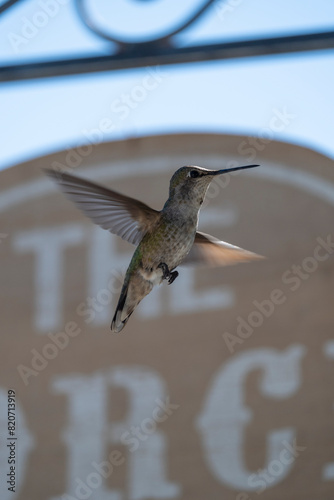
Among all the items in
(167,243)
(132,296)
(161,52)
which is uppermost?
(161,52)

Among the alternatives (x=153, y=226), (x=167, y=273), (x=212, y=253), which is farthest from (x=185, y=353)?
(x=167, y=273)

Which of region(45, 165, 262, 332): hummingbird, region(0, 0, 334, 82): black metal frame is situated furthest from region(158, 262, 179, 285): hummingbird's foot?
region(0, 0, 334, 82): black metal frame

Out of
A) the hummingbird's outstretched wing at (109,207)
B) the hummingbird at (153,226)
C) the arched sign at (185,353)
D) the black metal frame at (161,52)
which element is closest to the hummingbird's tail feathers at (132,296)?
the hummingbird at (153,226)

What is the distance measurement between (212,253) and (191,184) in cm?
34

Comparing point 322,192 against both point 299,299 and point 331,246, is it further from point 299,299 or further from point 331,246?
point 299,299

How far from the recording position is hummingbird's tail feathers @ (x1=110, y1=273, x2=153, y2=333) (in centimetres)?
197

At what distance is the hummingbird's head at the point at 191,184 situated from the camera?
73.3 inches

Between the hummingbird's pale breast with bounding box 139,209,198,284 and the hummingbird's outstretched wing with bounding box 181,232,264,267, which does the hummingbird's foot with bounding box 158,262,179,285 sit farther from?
the hummingbird's outstretched wing with bounding box 181,232,264,267

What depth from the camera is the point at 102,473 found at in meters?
5.77

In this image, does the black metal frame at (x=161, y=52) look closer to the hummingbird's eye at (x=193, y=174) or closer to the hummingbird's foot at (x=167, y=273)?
the hummingbird's eye at (x=193, y=174)

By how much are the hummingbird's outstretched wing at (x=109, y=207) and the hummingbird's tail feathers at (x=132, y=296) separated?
0.13 metres

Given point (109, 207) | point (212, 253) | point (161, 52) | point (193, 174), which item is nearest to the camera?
point (193, 174)

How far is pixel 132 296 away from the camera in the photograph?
2033mm

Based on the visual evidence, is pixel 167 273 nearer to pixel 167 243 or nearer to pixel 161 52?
pixel 167 243
